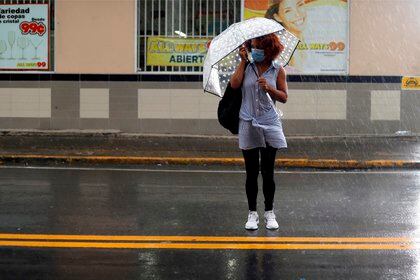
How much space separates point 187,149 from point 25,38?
538 cm

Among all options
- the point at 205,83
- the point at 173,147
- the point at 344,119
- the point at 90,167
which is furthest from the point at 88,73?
the point at 205,83

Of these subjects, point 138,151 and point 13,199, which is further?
point 138,151

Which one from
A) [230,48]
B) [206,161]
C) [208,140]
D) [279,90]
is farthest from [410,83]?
[230,48]

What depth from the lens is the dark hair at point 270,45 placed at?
19.1ft

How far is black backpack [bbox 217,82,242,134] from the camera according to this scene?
596 cm

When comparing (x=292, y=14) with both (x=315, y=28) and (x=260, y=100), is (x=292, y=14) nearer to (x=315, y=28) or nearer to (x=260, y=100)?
(x=315, y=28)

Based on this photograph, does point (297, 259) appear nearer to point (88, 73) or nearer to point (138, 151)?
point (138, 151)

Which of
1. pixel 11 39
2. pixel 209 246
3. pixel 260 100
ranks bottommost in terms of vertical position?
pixel 209 246

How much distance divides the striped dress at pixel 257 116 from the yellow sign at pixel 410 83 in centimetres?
959

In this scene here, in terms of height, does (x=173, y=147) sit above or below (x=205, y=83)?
below

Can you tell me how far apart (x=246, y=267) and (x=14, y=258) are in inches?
70.5

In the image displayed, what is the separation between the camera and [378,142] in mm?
14016

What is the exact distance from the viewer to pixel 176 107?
591 inches

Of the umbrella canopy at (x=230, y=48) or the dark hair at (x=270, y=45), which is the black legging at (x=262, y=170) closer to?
the umbrella canopy at (x=230, y=48)
